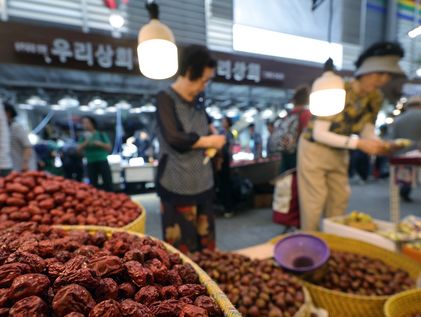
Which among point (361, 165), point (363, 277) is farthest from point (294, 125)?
point (361, 165)

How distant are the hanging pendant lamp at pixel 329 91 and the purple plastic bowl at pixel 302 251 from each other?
28.3 inches

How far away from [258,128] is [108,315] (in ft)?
35.8

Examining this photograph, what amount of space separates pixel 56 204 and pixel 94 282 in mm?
894

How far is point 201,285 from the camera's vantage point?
2.00 ft

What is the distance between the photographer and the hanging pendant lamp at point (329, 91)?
4.17ft

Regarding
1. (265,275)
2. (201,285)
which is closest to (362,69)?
(265,275)

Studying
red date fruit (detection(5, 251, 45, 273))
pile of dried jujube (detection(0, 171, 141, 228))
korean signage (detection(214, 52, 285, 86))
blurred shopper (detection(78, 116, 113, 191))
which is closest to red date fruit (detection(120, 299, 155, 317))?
red date fruit (detection(5, 251, 45, 273))

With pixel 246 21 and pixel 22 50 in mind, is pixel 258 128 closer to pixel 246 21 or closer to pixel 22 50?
pixel 22 50

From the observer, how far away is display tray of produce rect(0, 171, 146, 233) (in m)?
1.12

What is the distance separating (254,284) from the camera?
3.65 ft

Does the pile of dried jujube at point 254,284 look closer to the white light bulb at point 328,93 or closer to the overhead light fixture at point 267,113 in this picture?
the white light bulb at point 328,93

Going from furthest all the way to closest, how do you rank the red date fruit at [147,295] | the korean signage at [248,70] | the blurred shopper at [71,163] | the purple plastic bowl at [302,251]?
the blurred shopper at [71,163]
the korean signage at [248,70]
the purple plastic bowl at [302,251]
the red date fruit at [147,295]

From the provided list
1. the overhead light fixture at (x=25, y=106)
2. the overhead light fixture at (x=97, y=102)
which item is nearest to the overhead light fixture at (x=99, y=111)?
the overhead light fixture at (x=97, y=102)

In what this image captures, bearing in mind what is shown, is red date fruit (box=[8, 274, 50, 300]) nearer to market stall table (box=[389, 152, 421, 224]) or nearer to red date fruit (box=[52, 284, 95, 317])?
red date fruit (box=[52, 284, 95, 317])
